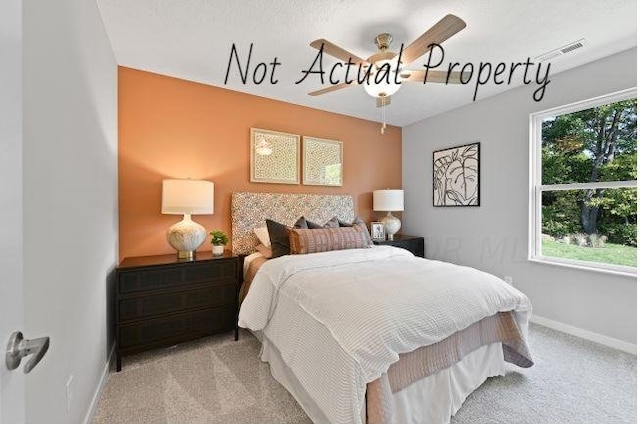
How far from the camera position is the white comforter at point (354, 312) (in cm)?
130

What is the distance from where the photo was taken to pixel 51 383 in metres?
1.10

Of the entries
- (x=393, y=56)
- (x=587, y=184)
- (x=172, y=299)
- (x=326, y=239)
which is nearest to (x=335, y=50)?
(x=393, y=56)

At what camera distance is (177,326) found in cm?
232

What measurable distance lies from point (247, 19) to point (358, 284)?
77.2 inches

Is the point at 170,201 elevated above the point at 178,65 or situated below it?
below

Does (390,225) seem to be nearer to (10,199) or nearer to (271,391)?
(271,391)

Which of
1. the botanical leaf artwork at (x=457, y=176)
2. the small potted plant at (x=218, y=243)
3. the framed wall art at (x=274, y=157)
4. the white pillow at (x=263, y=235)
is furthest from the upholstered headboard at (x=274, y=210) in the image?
the botanical leaf artwork at (x=457, y=176)

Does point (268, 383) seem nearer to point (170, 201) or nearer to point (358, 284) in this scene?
point (358, 284)

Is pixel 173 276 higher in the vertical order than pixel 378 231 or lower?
lower

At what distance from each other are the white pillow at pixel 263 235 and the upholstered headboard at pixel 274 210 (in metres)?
0.08

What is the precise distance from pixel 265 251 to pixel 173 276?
0.84 metres

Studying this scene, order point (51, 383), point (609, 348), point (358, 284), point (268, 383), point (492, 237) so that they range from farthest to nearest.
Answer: point (492, 237)
point (609, 348)
point (268, 383)
point (358, 284)
point (51, 383)

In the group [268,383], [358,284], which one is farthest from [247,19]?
[268,383]

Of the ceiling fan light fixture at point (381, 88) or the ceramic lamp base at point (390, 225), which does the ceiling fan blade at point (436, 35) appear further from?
the ceramic lamp base at point (390, 225)
